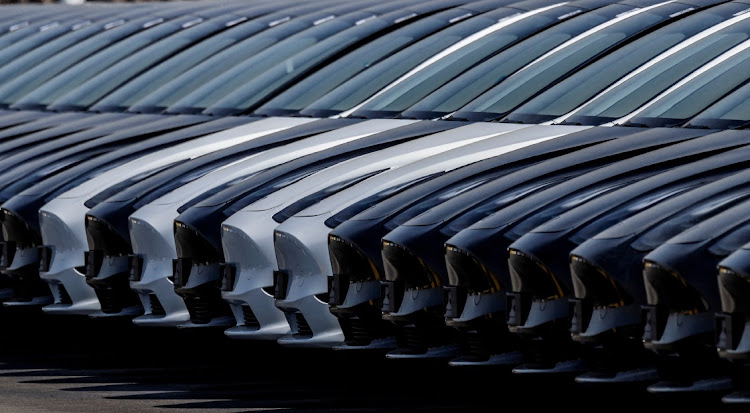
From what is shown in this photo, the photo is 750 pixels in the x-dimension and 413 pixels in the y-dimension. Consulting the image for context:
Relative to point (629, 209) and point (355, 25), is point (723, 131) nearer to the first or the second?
point (629, 209)

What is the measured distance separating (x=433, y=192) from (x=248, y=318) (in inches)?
47.5

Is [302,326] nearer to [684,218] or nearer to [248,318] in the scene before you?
[248,318]

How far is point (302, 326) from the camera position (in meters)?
8.95

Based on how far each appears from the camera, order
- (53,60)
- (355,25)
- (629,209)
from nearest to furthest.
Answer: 1. (629,209)
2. (355,25)
3. (53,60)

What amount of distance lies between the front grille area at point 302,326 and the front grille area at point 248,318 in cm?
32

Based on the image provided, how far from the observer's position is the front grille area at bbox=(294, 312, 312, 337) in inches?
351

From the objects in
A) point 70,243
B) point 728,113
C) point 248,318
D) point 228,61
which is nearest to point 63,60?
point 228,61

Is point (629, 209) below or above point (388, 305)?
above

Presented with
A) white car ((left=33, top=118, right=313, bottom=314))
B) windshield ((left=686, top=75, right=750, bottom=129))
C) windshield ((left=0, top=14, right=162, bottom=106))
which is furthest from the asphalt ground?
windshield ((left=0, top=14, right=162, bottom=106))

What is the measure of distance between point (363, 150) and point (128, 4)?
9086mm

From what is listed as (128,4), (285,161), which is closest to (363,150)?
(285,161)

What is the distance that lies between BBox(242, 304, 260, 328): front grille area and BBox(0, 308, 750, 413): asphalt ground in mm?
336

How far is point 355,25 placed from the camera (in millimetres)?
14078

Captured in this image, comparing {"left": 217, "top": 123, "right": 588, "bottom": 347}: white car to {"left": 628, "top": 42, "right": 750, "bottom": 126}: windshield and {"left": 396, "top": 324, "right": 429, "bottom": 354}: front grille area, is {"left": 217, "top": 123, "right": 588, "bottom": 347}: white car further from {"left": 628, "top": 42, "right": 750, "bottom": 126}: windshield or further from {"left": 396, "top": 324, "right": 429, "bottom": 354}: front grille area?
{"left": 628, "top": 42, "right": 750, "bottom": 126}: windshield
